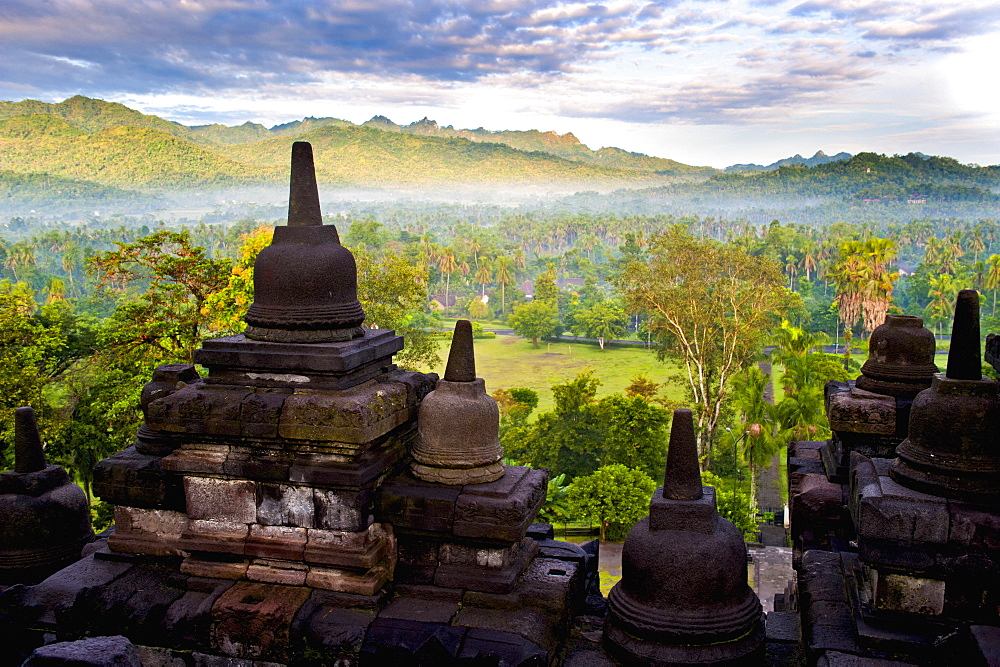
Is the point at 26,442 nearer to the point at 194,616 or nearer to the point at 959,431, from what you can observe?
the point at 194,616

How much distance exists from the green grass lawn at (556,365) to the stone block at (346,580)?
3869cm

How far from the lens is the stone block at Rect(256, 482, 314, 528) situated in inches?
177

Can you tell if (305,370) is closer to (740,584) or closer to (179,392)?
(179,392)

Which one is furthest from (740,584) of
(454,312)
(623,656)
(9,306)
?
(454,312)

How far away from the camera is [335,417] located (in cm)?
432

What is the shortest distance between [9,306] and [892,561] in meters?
22.8

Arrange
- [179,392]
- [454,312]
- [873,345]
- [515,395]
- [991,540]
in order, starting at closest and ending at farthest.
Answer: [991,540]
[179,392]
[873,345]
[515,395]
[454,312]

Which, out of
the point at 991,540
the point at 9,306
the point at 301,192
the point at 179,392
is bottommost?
the point at 9,306

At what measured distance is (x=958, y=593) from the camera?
12.1 ft

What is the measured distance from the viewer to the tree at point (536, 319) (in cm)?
6075

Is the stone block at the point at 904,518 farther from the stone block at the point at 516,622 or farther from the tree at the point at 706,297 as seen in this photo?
the tree at the point at 706,297

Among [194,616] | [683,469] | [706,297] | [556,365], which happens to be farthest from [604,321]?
[194,616]

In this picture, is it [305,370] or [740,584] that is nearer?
[740,584]

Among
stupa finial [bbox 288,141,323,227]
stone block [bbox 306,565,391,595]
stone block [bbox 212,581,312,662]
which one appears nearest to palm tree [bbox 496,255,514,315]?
stupa finial [bbox 288,141,323,227]
